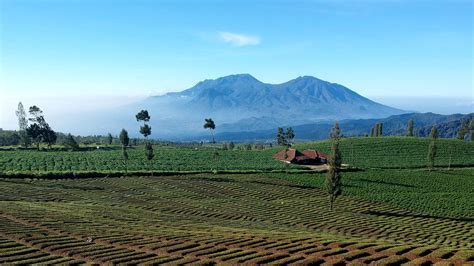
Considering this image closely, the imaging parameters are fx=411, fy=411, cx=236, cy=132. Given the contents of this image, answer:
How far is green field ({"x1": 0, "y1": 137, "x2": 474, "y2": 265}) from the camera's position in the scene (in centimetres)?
4050

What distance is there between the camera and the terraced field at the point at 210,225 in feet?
129

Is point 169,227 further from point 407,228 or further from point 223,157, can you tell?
point 223,157

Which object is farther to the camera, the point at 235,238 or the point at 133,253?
the point at 235,238

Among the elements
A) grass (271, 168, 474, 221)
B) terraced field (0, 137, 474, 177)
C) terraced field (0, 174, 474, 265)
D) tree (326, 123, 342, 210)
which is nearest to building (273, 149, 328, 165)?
terraced field (0, 137, 474, 177)

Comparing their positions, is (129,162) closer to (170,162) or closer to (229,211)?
(170,162)

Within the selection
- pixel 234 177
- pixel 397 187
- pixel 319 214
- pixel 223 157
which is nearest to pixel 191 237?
pixel 319 214

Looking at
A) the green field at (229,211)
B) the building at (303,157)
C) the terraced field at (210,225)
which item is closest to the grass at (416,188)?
the green field at (229,211)

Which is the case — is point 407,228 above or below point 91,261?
below

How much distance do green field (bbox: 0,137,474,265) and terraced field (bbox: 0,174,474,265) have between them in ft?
0.62

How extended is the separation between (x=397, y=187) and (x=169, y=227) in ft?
304

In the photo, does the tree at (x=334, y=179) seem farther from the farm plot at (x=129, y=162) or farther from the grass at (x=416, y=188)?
the farm plot at (x=129, y=162)

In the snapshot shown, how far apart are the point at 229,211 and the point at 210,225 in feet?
64.2

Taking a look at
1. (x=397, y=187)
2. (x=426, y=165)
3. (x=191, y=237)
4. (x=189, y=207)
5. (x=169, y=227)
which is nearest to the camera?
(x=191, y=237)

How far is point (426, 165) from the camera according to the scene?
180 metres
